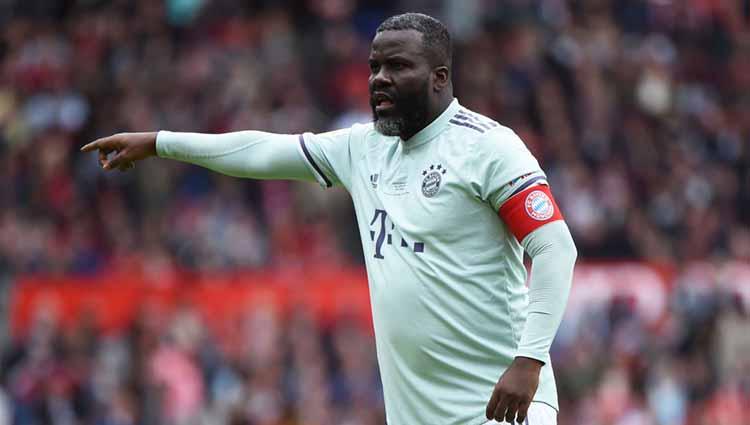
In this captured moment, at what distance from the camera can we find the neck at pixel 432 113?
588cm

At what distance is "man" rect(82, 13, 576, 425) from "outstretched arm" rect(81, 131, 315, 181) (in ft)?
1.59

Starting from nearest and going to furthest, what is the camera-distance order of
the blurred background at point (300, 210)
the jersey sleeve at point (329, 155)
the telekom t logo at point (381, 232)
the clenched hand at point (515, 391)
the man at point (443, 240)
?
the clenched hand at point (515, 391) → the man at point (443, 240) → the telekom t logo at point (381, 232) → the jersey sleeve at point (329, 155) → the blurred background at point (300, 210)

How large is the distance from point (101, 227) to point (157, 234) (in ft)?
2.12

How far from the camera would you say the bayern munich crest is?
217 inches

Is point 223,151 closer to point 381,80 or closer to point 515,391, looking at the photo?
point 381,80

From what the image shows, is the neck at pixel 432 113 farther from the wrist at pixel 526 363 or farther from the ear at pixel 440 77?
the wrist at pixel 526 363

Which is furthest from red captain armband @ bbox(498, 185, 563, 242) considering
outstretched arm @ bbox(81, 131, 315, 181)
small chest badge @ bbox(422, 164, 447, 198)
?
outstretched arm @ bbox(81, 131, 315, 181)

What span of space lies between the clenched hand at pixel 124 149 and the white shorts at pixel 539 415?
1.80 metres

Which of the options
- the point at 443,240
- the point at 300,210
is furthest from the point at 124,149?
the point at 300,210

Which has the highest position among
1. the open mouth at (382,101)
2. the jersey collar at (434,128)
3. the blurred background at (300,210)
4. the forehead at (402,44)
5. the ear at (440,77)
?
the forehead at (402,44)

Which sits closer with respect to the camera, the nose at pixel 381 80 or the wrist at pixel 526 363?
the wrist at pixel 526 363

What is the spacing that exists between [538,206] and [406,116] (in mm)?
663

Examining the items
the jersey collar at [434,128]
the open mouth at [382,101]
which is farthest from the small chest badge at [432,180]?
the open mouth at [382,101]

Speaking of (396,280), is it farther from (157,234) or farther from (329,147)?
(157,234)
